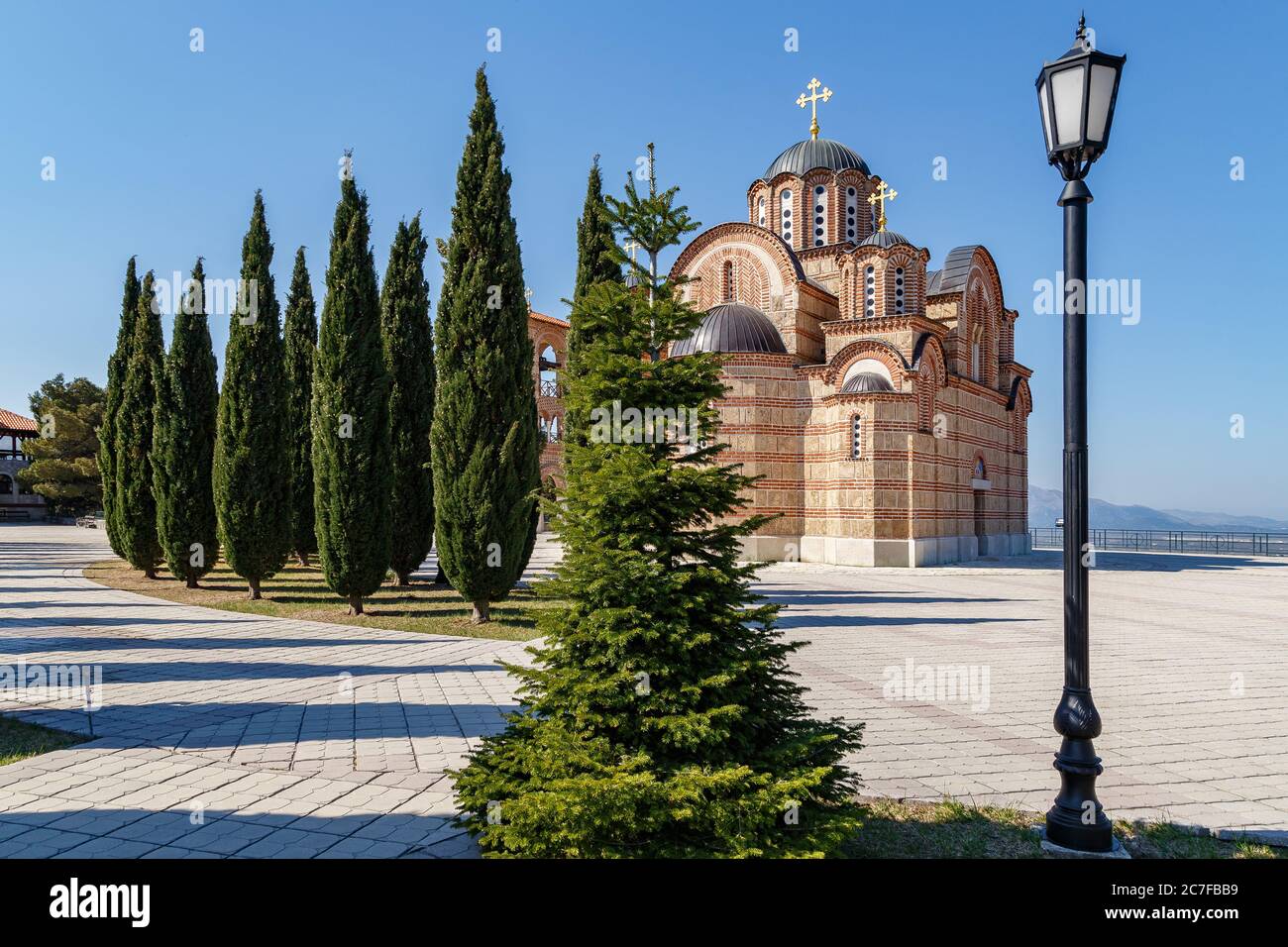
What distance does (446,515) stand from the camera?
13477 millimetres

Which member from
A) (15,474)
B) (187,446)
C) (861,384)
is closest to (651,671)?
(187,446)

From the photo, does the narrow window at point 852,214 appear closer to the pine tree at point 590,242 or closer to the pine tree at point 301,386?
the pine tree at point 590,242

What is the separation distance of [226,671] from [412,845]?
259 inches

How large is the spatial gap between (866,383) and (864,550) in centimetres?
575

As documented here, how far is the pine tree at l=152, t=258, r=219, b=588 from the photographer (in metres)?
17.7

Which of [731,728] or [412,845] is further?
[412,845]

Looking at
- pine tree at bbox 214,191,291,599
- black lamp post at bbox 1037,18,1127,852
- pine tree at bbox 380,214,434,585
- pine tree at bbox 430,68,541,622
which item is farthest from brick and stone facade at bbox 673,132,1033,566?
black lamp post at bbox 1037,18,1127,852

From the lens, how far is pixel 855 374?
87.1ft

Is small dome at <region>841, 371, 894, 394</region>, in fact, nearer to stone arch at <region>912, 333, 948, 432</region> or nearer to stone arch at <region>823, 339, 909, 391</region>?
stone arch at <region>823, 339, 909, 391</region>

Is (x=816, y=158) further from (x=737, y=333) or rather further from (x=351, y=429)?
(x=351, y=429)

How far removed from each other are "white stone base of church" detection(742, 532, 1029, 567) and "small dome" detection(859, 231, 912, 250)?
1113 centimetres

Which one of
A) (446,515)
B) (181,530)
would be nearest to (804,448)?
(446,515)

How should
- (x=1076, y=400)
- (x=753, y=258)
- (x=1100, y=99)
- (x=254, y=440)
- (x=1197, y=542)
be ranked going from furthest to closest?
1. (x=1197, y=542)
2. (x=753, y=258)
3. (x=254, y=440)
4. (x=1076, y=400)
5. (x=1100, y=99)
